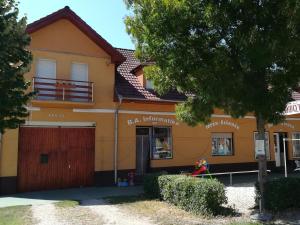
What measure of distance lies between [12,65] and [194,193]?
19.8 ft

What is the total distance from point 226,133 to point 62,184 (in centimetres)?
984

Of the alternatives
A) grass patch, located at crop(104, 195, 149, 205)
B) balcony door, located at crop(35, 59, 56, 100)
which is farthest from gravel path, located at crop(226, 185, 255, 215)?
balcony door, located at crop(35, 59, 56, 100)

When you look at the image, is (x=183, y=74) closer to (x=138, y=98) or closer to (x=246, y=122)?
(x=138, y=98)

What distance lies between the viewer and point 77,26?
1808cm

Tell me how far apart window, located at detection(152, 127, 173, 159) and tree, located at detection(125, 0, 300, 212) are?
868 centimetres

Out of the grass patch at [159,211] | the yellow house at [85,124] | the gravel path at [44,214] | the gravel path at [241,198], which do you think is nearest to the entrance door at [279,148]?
the yellow house at [85,124]

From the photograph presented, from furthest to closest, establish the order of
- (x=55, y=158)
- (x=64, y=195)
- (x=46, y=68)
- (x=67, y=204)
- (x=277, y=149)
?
(x=277, y=149) → (x=46, y=68) → (x=55, y=158) → (x=64, y=195) → (x=67, y=204)

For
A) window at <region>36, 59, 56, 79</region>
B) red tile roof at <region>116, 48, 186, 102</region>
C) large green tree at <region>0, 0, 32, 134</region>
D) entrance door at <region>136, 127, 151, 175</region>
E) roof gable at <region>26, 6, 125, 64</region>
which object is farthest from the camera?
entrance door at <region>136, 127, 151, 175</region>

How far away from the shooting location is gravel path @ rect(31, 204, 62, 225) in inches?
407

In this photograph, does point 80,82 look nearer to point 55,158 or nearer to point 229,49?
point 55,158

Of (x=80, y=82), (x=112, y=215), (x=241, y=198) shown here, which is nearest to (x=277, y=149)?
(x=241, y=198)

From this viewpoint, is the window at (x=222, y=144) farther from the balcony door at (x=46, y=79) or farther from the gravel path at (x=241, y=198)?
the balcony door at (x=46, y=79)

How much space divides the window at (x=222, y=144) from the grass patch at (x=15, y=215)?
1182 cm

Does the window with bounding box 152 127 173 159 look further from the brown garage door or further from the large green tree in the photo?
the large green tree
